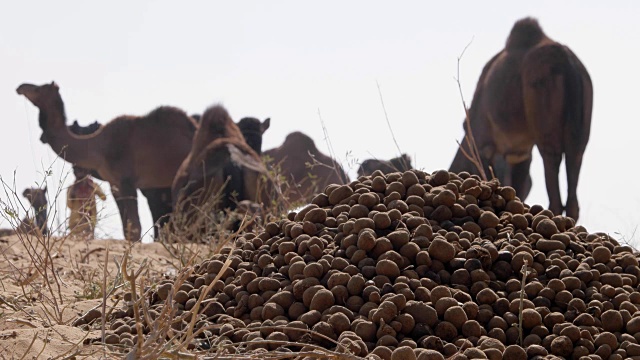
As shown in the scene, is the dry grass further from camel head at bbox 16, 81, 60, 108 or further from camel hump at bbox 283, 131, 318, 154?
camel hump at bbox 283, 131, 318, 154

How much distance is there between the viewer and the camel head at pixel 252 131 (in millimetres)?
11758

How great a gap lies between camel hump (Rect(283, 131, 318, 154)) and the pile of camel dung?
1175cm

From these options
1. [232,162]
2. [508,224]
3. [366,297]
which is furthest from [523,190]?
[366,297]

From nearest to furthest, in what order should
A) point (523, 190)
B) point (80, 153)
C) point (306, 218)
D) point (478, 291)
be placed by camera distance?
point (478, 291), point (306, 218), point (523, 190), point (80, 153)

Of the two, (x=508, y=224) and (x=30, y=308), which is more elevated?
(x=508, y=224)

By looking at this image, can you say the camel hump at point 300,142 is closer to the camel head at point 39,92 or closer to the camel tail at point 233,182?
the camel head at point 39,92

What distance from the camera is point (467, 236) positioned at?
360 cm

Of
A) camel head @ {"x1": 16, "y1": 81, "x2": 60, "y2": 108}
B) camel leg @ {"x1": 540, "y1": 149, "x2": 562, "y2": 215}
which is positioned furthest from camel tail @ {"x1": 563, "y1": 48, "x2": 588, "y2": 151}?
camel head @ {"x1": 16, "y1": 81, "x2": 60, "y2": 108}

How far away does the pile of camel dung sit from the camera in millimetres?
3064

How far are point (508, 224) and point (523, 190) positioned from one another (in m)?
5.89

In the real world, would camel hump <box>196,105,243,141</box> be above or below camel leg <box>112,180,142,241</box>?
above

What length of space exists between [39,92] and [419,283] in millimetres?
11359

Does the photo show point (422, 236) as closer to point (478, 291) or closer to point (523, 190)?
point (478, 291)

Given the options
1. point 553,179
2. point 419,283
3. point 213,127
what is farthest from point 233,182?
point 419,283
